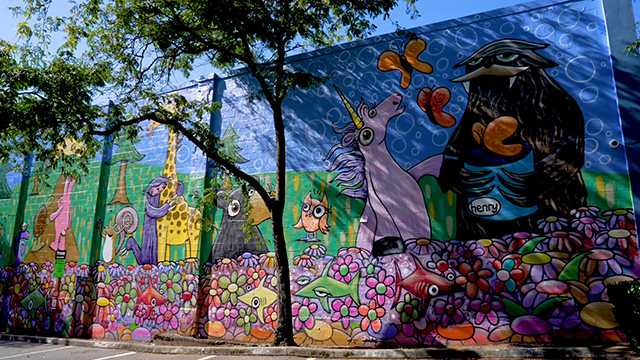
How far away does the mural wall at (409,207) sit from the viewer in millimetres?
8094

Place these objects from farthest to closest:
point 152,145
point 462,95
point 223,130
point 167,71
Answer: point 152,145 → point 223,130 → point 167,71 → point 462,95

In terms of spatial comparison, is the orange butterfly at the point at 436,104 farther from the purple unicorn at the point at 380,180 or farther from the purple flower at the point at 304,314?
the purple flower at the point at 304,314

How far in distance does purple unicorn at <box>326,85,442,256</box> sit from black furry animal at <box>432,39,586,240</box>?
2.40 ft

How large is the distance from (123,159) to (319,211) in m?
6.72

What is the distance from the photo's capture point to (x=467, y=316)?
27.5 feet

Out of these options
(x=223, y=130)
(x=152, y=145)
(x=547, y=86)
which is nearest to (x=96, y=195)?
(x=152, y=145)

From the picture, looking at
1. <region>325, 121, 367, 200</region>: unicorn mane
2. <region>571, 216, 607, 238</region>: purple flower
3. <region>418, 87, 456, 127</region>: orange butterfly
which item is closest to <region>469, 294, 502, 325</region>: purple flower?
<region>571, 216, 607, 238</region>: purple flower

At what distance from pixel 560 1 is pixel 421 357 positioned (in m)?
7.59

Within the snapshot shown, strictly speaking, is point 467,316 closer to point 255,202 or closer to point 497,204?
point 497,204

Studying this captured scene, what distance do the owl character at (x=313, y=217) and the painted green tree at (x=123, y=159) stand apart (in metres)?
5.56

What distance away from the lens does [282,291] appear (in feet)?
28.7

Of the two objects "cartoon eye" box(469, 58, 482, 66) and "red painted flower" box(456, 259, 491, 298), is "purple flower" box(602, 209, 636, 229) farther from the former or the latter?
"cartoon eye" box(469, 58, 482, 66)

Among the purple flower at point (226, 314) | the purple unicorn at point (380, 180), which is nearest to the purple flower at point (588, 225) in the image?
the purple unicorn at point (380, 180)

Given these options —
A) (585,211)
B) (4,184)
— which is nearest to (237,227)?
(585,211)
